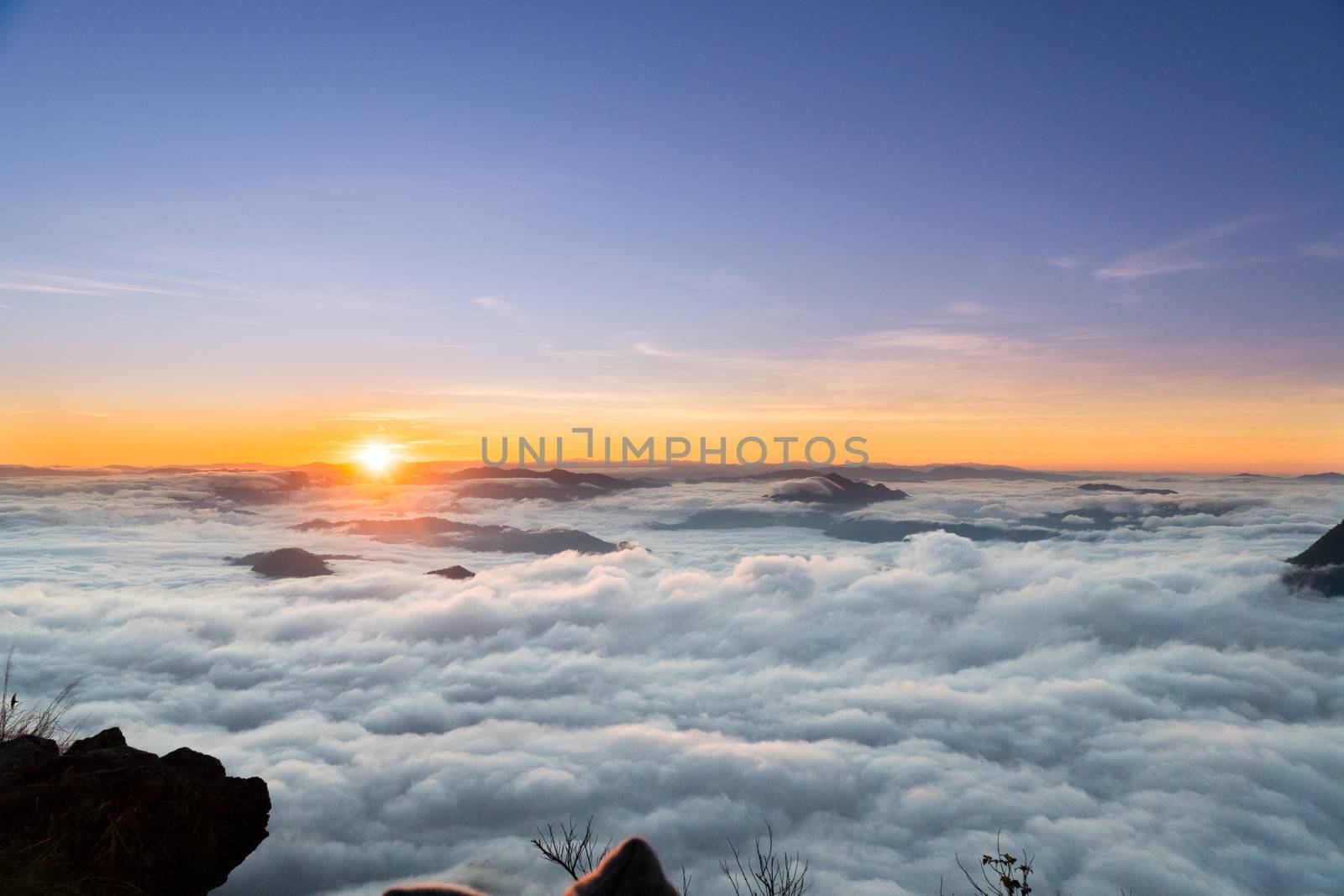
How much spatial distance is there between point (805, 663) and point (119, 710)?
6028 inches

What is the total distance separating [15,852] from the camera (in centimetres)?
1297

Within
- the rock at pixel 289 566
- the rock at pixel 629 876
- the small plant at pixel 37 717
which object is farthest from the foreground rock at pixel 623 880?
the rock at pixel 289 566

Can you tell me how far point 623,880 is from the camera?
4.23 metres

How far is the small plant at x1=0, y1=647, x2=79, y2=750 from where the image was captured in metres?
17.8

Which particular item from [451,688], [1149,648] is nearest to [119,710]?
[451,688]

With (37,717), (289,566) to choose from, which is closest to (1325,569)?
(37,717)

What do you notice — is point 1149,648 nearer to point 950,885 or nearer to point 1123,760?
point 1123,760

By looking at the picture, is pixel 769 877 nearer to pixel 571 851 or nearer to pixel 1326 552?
pixel 571 851

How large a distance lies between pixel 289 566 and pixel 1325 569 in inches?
10632

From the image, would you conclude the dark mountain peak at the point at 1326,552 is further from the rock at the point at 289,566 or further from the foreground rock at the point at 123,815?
the rock at the point at 289,566

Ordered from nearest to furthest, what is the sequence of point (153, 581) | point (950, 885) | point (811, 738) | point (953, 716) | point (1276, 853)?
point (950, 885) < point (1276, 853) < point (811, 738) < point (953, 716) < point (153, 581)

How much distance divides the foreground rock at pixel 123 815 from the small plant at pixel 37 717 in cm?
98

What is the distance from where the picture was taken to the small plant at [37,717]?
1781 cm

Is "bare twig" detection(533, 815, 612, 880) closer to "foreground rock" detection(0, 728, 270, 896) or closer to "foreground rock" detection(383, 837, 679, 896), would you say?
"foreground rock" detection(383, 837, 679, 896)
